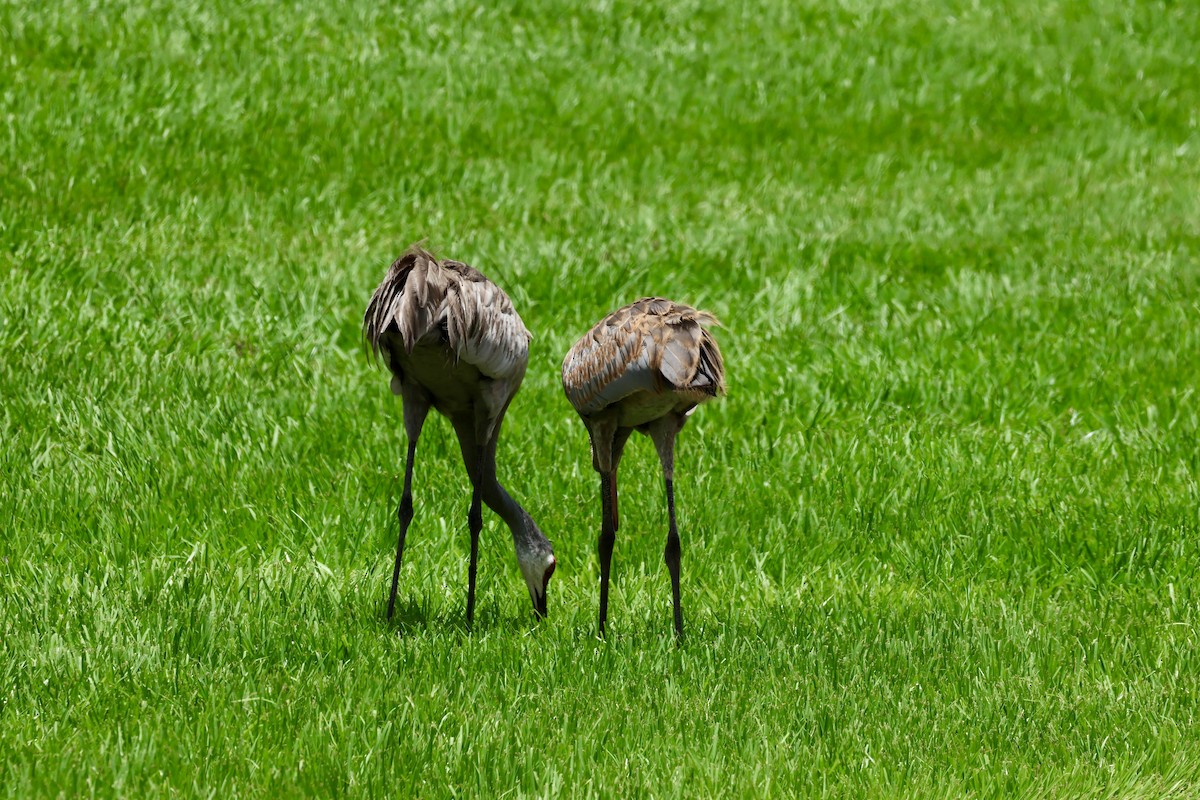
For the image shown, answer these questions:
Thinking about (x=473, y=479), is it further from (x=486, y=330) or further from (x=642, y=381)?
(x=642, y=381)

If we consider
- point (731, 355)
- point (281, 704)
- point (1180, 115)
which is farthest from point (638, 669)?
point (1180, 115)

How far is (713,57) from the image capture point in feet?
46.2

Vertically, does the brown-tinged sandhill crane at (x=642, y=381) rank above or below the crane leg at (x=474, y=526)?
above

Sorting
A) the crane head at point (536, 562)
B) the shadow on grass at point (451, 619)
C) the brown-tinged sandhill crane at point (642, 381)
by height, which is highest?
the brown-tinged sandhill crane at point (642, 381)

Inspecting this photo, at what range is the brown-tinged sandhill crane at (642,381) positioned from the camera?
17.2ft

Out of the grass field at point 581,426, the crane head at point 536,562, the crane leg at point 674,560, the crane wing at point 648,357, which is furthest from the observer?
the crane head at point 536,562

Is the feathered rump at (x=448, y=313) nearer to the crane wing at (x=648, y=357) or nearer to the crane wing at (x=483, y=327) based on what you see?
the crane wing at (x=483, y=327)

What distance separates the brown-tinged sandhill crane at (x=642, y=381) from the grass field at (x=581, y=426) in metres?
0.65

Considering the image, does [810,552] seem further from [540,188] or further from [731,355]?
[540,188]

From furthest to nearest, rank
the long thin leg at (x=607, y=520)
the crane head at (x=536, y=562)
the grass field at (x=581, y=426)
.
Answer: the crane head at (x=536, y=562)
the long thin leg at (x=607, y=520)
the grass field at (x=581, y=426)

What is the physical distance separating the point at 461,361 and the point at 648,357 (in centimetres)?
85

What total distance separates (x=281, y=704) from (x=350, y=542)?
2.08 metres

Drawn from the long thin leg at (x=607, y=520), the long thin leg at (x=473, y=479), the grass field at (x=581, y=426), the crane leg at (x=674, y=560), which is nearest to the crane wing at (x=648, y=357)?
the long thin leg at (x=607, y=520)

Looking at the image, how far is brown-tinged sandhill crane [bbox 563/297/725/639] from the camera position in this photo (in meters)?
5.23
